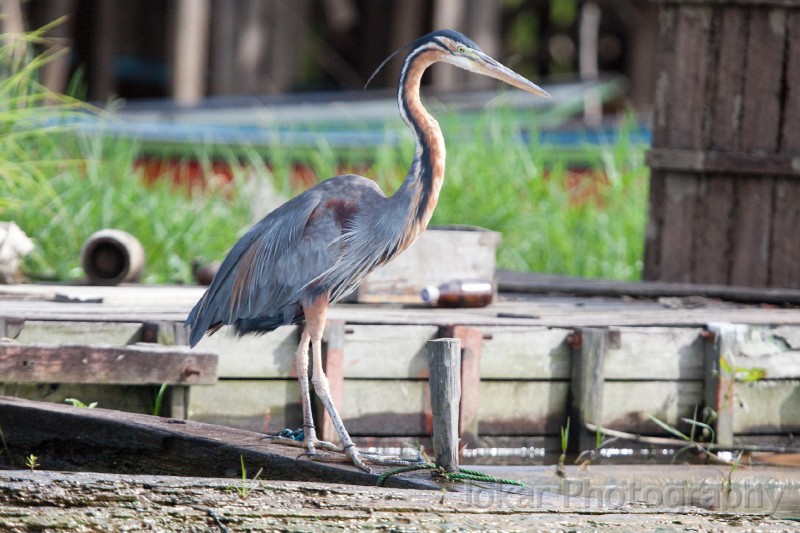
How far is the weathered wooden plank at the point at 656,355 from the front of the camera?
17.6 feet

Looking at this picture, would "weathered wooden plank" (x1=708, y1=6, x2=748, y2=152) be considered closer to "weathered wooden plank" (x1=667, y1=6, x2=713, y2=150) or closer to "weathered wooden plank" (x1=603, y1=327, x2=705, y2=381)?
"weathered wooden plank" (x1=667, y1=6, x2=713, y2=150)

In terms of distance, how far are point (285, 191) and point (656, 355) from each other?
378 centimetres

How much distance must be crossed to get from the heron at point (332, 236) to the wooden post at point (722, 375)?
167 cm

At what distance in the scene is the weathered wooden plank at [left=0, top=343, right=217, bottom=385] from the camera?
14.9 ft

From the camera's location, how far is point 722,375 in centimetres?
534

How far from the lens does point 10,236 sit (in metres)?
6.08

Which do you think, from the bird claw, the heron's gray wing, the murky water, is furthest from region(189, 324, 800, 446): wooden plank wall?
the bird claw

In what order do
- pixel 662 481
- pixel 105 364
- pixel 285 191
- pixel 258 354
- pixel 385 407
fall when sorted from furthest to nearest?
pixel 285 191
pixel 385 407
pixel 258 354
pixel 662 481
pixel 105 364

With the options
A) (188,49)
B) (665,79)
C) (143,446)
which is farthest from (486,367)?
(188,49)

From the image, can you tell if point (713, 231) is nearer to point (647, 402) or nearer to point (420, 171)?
point (647, 402)

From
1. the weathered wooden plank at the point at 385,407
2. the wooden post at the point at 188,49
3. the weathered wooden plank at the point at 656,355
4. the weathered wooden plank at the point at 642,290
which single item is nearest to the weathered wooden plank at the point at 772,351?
the weathered wooden plank at the point at 656,355

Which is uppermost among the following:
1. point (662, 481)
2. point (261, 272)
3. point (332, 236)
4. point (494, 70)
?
point (494, 70)

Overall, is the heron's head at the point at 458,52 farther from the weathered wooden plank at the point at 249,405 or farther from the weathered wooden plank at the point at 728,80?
the weathered wooden plank at the point at 728,80

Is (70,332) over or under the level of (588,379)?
over
